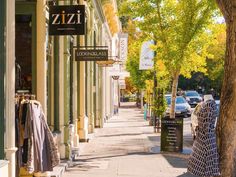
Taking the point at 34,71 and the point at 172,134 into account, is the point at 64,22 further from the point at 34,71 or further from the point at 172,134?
the point at 172,134

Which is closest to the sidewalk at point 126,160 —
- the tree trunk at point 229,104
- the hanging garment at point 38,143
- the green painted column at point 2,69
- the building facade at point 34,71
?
the building facade at point 34,71

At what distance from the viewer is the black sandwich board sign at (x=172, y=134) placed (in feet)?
50.3

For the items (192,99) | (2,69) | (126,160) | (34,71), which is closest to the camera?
(2,69)

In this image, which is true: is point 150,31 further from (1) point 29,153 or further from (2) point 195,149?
(1) point 29,153

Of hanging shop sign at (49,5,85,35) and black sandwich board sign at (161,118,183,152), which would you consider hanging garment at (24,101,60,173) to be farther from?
black sandwich board sign at (161,118,183,152)

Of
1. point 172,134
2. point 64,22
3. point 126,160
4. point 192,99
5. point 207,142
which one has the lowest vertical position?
point 126,160

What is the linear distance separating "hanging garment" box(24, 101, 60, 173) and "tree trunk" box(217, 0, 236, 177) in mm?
2952

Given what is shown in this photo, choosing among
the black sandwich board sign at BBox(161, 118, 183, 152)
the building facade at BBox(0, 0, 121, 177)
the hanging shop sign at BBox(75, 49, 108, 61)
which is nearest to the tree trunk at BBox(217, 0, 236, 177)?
the building facade at BBox(0, 0, 121, 177)

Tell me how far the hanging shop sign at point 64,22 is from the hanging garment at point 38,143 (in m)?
2.51

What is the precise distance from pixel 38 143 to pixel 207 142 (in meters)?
2.90

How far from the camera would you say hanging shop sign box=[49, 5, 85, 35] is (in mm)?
10781

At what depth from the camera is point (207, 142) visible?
917 centimetres

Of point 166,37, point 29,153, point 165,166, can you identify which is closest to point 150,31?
point 166,37

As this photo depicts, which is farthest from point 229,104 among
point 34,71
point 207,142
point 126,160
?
point 126,160
